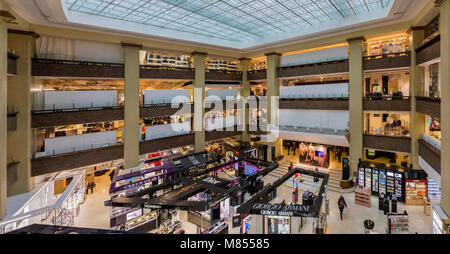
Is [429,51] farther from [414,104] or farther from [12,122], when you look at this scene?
[12,122]

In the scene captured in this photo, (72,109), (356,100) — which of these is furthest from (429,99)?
(72,109)

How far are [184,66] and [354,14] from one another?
13.6 meters

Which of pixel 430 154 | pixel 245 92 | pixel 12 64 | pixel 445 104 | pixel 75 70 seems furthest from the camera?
pixel 245 92

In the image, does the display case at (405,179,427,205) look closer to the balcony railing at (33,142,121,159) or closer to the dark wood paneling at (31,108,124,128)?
the dark wood paneling at (31,108,124,128)

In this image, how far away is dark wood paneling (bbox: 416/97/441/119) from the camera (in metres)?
10.6

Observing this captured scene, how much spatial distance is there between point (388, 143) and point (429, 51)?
636 centimetres

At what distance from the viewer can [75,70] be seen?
44.3 ft

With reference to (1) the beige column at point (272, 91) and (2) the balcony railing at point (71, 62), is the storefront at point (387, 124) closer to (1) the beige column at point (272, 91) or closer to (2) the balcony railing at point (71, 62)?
(1) the beige column at point (272, 91)

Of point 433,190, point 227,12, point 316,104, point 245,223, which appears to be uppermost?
point 227,12

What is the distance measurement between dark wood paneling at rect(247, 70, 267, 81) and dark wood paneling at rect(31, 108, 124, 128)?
43.0ft

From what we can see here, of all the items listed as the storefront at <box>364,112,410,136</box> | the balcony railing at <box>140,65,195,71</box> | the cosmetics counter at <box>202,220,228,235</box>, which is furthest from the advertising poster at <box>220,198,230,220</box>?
the storefront at <box>364,112,410,136</box>

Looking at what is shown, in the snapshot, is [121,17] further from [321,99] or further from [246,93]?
[321,99]

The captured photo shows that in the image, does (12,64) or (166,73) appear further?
(166,73)
